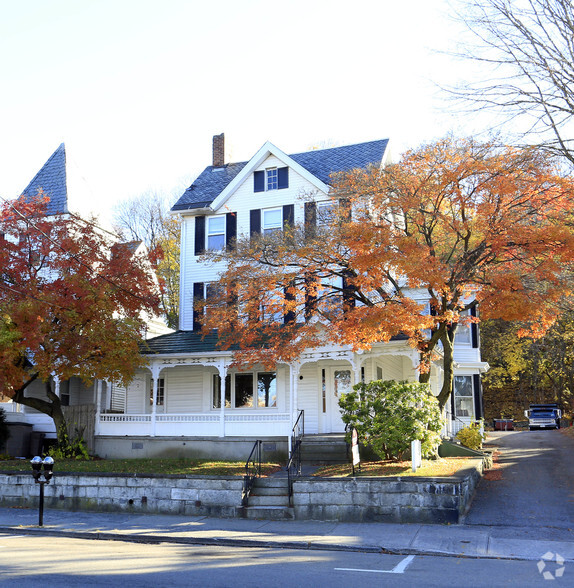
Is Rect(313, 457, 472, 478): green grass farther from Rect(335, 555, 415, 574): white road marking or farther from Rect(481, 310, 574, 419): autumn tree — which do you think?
Rect(481, 310, 574, 419): autumn tree

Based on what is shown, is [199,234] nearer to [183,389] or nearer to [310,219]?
[310,219]

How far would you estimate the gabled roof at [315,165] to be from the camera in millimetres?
27188

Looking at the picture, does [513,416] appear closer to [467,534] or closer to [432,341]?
[432,341]

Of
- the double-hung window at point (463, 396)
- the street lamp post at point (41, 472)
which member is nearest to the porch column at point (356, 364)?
the street lamp post at point (41, 472)

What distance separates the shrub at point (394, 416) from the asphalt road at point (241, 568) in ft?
18.0

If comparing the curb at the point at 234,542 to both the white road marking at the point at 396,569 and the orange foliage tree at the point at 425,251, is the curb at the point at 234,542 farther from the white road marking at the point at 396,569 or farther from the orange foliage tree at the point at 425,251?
the orange foliage tree at the point at 425,251

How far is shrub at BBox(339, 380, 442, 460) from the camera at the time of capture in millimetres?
16688

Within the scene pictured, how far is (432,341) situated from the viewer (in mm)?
19891

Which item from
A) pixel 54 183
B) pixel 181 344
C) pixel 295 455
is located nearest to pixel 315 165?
pixel 181 344

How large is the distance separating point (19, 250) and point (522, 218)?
15.7 m

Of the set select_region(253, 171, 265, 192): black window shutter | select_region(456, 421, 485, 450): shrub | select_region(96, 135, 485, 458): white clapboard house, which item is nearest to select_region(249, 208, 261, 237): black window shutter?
select_region(96, 135, 485, 458): white clapboard house

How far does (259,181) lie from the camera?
27.5 m

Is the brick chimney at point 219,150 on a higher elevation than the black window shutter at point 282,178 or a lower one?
higher

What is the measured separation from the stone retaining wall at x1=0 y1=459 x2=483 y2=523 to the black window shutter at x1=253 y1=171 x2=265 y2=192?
14524 millimetres
